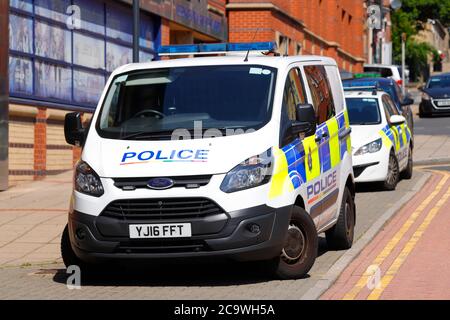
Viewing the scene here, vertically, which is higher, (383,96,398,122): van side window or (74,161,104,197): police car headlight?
(383,96,398,122): van side window

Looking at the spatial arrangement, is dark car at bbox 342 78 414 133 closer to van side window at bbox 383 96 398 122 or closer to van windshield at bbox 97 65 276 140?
van side window at bbox 383 96 398 122

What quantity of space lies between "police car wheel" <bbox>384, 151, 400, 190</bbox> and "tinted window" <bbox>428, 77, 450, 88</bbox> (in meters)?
23.1

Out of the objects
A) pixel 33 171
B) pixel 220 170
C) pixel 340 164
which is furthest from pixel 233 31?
pixel 220 170

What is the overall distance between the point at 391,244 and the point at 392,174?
22.2 ft

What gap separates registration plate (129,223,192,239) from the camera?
990 cm

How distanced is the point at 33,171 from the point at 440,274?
37.5ft

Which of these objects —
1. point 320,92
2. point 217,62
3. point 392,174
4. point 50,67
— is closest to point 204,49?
point 217,62

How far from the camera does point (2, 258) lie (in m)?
12.4

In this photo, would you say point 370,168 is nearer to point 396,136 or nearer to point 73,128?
point 396,136

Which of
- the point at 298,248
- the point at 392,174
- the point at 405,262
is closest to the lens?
the point at 298,248

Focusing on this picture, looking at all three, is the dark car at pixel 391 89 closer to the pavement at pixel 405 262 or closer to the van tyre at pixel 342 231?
the pavement at pixel 405 262

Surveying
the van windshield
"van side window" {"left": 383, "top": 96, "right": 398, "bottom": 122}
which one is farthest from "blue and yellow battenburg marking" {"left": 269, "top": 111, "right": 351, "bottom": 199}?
"van side window" {"left": 383, "top": 96, "right": 398, "bottom": 122}

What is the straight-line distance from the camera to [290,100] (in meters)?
11.1
